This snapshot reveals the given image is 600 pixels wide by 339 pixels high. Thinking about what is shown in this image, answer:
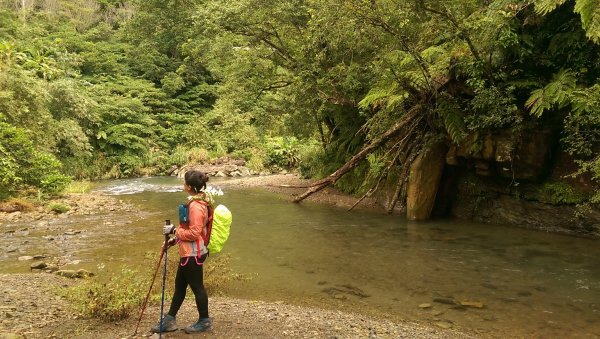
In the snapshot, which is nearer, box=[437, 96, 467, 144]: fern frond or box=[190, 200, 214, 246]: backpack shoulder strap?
box=[190, 200, 214, 246]: backpack shoulder strap

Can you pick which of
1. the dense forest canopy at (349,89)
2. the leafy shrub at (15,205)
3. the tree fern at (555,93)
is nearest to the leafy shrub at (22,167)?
the dense forest canopy at (349,89)

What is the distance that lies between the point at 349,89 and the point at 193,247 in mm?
10110

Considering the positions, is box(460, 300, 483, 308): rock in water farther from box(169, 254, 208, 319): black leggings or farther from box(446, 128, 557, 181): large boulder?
box(446, 128, 557, 181): large boulder

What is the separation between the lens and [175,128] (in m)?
31.8

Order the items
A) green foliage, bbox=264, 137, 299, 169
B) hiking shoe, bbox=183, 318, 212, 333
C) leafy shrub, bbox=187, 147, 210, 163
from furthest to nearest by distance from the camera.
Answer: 1. leafy shrub, bbox=187, 147, 210, 163
2. green foliage, bbox=264, 137, 299, 169
3. hiking shoe, bbox=183, 318, 212, 333

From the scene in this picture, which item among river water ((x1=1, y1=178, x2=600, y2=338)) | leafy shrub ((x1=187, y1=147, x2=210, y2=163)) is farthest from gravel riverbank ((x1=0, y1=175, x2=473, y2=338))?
leafy shrub ((x1=187, y1=147, x2=210, y2=163))

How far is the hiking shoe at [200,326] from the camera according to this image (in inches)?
175

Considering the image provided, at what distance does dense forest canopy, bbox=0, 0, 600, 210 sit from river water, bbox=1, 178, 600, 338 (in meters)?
1.76

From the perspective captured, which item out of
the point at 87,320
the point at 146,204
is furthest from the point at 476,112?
the point at 146,204

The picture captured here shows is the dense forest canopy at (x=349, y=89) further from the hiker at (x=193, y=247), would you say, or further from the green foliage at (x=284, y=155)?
the hiker at (x=193, y=247)

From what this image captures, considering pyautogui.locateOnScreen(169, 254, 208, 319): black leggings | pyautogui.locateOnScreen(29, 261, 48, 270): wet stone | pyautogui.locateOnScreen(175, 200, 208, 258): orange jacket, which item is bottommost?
pyautogui.locateOnScreen(29, 261, 48, 270): wet stone

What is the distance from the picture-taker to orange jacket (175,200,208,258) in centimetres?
432

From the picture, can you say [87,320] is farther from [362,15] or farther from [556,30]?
[556,30]

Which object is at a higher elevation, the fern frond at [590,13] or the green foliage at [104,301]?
the fern frond at [590,13]
